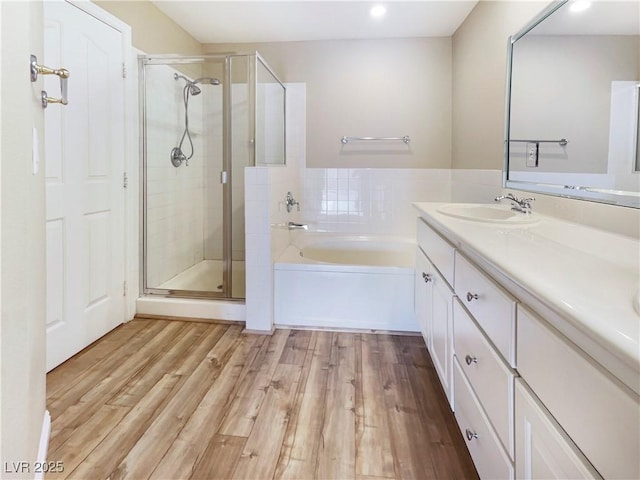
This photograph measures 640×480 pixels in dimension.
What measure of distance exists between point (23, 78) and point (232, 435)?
140cm

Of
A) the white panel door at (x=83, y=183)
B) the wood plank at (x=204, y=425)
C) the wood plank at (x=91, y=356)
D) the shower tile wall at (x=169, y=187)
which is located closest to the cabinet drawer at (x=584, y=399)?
the wood plank at (x=204, y=425)

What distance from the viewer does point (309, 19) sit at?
3.28 metres

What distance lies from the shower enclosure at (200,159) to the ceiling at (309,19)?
0.44m

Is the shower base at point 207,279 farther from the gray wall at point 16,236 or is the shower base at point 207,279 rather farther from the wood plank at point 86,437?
the gray wall at point 16,236

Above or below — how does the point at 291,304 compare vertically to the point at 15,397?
below

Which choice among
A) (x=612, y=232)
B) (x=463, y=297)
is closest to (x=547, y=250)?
(x=463, y=297)

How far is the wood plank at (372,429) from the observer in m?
1.46

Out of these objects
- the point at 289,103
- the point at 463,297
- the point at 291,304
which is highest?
the point at 289,103

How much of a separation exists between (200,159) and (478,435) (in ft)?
9.55

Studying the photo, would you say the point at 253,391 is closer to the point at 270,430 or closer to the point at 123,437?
the point at 270,430

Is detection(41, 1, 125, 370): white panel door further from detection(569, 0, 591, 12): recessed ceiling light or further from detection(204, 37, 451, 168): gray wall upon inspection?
detection(569, 0, 591, 12): recessed ceiling light

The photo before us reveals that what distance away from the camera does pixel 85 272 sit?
241 cm

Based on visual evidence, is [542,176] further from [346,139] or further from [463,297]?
[346,139]

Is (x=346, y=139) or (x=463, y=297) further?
(x=346, y=139)
